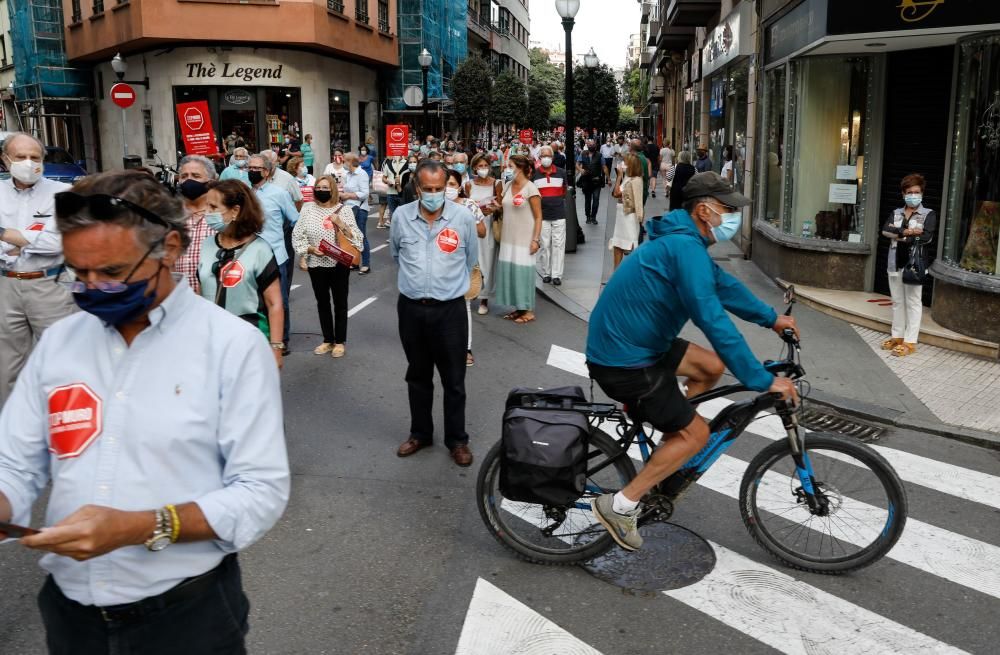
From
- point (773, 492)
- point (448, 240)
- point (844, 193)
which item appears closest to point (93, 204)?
point (773, 492)

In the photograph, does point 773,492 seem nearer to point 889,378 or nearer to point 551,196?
point 889,378

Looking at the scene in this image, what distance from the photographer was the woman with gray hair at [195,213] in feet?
18.0

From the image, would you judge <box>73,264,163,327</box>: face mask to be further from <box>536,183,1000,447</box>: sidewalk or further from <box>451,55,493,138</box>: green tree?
<box>451,55,493,138</box>: green tree

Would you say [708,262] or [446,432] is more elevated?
[708,262]

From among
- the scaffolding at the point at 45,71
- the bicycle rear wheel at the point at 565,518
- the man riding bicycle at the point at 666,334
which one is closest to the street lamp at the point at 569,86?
the bicycle rear wheel at the point at 565,518

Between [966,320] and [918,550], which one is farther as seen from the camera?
[966,320]

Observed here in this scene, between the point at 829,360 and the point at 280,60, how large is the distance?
2764 centimetres

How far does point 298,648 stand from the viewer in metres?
3.96

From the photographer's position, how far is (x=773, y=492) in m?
4.68

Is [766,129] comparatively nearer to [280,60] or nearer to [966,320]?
[966,320]

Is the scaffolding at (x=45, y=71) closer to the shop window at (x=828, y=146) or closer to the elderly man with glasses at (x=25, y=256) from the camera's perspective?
the shop window at (x=828, y=146)

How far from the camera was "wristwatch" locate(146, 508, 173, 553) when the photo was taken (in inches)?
80.7

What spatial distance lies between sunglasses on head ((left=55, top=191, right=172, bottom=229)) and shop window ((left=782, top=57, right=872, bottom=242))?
1094 cm

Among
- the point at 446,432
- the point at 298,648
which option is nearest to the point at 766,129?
the point at 446,432
